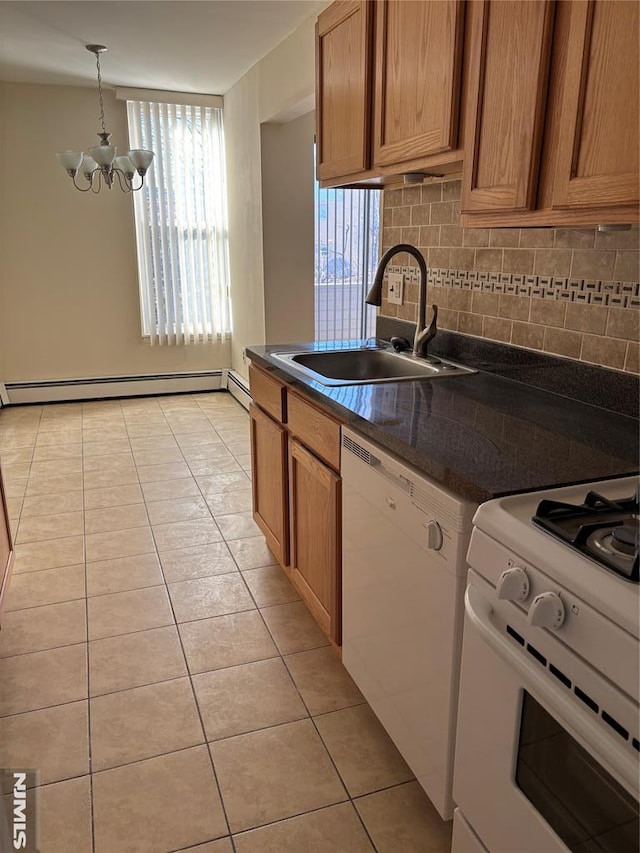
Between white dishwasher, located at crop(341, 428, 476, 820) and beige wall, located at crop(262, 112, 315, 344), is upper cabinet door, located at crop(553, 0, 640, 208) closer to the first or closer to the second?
white dishwasher, located at crop(341, 428, 476, 820)

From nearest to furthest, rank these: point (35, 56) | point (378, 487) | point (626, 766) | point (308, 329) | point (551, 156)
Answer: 1. point (626, 766)
2. point (551, 156)
3. point (378, 487)
4. point (35, 56)
5. point (308, 329)

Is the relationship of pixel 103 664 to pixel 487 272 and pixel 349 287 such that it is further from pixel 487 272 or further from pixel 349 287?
pixel 349 287

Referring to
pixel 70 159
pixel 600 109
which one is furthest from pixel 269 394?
Answer: pixel 70 159

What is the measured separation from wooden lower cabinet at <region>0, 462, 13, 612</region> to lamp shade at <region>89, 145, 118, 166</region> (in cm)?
220

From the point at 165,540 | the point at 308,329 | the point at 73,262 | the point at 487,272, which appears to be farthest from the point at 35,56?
the point at 487,272

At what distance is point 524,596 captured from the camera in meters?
0.98

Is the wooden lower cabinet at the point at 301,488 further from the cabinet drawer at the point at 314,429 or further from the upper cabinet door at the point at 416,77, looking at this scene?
the upper cabinet door at the point at 416,77

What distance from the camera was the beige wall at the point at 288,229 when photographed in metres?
4.39

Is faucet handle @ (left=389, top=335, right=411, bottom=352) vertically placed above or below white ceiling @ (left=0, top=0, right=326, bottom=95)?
below

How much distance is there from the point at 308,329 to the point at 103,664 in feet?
10.1

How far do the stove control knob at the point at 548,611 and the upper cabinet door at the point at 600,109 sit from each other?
2.49 feet

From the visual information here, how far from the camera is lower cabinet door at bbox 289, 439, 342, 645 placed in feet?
6.26

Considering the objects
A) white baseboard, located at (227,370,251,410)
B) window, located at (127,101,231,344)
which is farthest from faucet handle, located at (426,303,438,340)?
window, located at (127,101,231,344)

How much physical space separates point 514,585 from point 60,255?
5201 millimetres
